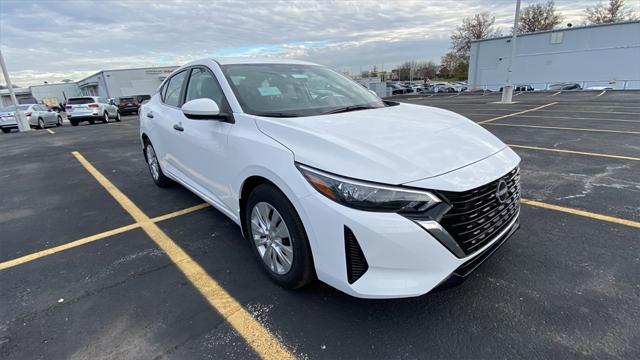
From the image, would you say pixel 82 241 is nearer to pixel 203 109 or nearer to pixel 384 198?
pixel 203 109

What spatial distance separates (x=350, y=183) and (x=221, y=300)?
1371mm

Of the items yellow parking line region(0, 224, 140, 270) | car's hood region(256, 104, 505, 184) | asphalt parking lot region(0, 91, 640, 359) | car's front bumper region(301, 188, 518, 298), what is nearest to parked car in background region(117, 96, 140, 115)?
asphalt parking lot region(0, 91, 640, 359)

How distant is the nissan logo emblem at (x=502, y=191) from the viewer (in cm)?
225

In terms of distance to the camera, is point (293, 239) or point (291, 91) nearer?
point (293, 239)

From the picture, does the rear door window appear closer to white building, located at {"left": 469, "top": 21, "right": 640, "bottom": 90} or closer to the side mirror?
the side mirror

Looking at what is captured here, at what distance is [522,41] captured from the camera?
129 ft

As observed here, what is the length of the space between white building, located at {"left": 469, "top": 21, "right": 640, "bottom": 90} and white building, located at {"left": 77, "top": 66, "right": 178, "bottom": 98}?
41.5 metres

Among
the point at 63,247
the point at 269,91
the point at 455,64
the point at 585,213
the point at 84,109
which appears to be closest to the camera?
the point at 269,91

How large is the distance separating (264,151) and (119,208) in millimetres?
3162

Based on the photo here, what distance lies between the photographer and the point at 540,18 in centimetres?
5419

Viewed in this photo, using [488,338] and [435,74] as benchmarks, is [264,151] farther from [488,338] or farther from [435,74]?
[435,74]

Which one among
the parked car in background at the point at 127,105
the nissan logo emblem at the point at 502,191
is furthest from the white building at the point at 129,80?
the nissan logo emblem at the point at 502,191

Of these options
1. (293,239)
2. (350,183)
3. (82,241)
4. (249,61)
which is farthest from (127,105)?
(350,183)

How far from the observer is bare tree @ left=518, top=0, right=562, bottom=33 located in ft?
176
